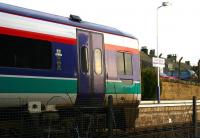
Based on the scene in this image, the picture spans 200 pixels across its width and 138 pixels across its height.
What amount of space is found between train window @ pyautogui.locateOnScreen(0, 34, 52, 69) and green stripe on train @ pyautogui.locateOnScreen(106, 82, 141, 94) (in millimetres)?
2585

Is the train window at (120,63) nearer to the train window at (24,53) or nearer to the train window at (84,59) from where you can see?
the train window at (84,59)

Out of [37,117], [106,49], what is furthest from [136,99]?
[37,117]

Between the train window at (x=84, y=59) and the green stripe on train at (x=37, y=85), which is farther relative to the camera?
the train window at (x=84, y=59)

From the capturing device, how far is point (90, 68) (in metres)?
13.1

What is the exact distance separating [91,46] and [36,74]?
8.11ft

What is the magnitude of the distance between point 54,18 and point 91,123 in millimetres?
4238

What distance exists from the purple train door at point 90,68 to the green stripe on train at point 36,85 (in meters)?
0.41

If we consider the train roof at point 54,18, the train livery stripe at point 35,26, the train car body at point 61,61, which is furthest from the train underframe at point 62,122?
the train roof at point 54,18

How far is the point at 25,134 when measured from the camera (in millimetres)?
7434

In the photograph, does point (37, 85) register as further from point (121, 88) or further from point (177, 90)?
point (177, 90)

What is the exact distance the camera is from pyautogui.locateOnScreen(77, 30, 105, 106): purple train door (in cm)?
1277

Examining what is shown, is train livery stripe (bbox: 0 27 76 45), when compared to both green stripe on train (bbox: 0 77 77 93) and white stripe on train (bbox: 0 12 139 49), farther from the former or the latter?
green stripe on train (bbox: 0 77 77 93)

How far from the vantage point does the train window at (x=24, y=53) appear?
10602 mm

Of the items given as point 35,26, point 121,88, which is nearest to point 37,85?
point 35,26
